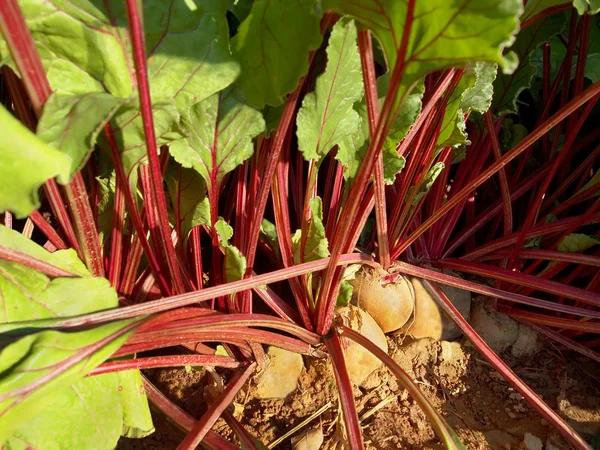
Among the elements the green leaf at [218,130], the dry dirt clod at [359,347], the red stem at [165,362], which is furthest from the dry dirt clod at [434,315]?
the green leaf at [218,130]

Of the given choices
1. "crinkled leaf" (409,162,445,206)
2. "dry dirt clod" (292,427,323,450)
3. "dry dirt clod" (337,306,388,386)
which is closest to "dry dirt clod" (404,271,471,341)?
"dry dirt clod" (337,306,388,386)

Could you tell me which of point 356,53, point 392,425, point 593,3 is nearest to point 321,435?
point 392,425

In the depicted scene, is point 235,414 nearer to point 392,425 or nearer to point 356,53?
point 392,425

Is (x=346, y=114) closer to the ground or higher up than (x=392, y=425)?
higher up

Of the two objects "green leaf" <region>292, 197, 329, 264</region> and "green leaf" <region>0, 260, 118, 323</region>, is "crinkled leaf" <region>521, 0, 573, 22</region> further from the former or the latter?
"green leaf" <region>0, 260, 118, 323</region>

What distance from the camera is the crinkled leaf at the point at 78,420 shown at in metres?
0.79

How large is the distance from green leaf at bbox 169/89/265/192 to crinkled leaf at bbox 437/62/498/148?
353 millimetres

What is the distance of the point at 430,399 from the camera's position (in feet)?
3.78

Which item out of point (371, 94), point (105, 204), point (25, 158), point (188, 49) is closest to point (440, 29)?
point (371, 94)

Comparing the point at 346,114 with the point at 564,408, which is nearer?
the point at 346,114

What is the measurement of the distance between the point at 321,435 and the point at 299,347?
0.18m

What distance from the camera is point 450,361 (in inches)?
48.1

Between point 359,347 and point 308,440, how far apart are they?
0.21m

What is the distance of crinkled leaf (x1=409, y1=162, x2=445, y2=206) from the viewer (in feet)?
3.28
